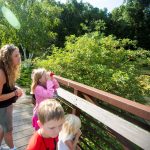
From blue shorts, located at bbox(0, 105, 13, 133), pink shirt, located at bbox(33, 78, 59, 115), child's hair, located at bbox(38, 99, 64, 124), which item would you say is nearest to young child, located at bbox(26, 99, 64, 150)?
child's hair, located at bbox(38, 99, 64, 124)

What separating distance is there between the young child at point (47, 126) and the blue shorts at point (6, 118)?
4.27 ft

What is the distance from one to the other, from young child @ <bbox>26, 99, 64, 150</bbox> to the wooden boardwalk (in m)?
2.18

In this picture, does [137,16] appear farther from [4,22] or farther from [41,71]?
[41,71]

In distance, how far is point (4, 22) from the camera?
53.3ft

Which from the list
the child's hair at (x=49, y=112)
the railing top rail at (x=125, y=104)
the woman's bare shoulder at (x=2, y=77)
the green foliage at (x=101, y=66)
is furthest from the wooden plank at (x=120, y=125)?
the green foliage at (x=101, y=66)

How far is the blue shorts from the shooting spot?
11.5 ft

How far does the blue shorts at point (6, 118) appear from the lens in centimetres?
350

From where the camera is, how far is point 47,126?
89.0 inches

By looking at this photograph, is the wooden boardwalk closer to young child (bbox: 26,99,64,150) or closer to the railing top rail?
the railing top rail

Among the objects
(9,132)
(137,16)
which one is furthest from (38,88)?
(137,16)

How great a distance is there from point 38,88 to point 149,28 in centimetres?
3607

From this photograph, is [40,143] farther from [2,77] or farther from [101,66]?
[101,66]

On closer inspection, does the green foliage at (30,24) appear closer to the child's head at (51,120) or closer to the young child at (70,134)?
the young child at (70,134)

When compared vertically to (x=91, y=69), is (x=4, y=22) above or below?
above
